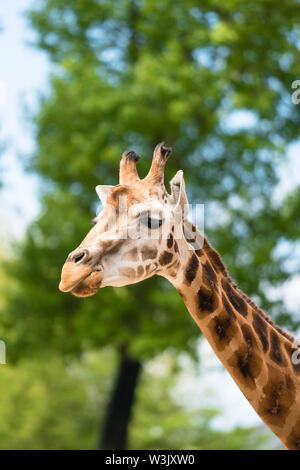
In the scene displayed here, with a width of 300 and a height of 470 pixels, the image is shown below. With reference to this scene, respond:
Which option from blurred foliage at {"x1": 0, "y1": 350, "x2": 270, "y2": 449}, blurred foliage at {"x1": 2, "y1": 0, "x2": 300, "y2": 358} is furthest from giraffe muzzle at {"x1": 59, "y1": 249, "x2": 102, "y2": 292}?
blurred foliage at {"x1": 0, "y1": 350, "x2": 270, "y2": 449}

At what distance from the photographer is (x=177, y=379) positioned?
22828mm

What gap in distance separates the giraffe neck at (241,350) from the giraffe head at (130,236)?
162 millimetres

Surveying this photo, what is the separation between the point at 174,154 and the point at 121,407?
5.53 metres

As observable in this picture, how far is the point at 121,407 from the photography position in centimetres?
1302

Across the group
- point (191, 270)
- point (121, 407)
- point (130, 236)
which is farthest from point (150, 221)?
point (121, 407)

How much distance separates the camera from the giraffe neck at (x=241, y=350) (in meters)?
3.31

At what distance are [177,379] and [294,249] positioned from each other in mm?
12100

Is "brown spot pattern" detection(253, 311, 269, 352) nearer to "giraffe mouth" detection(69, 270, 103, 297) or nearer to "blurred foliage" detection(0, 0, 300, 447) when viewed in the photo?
"giraffe mouth" detection(69, 270, 103, 297)

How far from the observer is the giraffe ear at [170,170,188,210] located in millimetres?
3287

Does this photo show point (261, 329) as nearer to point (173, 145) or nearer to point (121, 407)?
point (173, 145)

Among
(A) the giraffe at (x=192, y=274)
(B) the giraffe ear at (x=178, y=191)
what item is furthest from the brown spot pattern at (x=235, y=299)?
(B) the giraffe ear at (x=178, y=191)

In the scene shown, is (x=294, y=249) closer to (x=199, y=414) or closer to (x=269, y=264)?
(x=269, y=264)

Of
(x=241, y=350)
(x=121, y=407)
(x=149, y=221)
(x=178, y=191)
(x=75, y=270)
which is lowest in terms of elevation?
(x=241, y=350)
